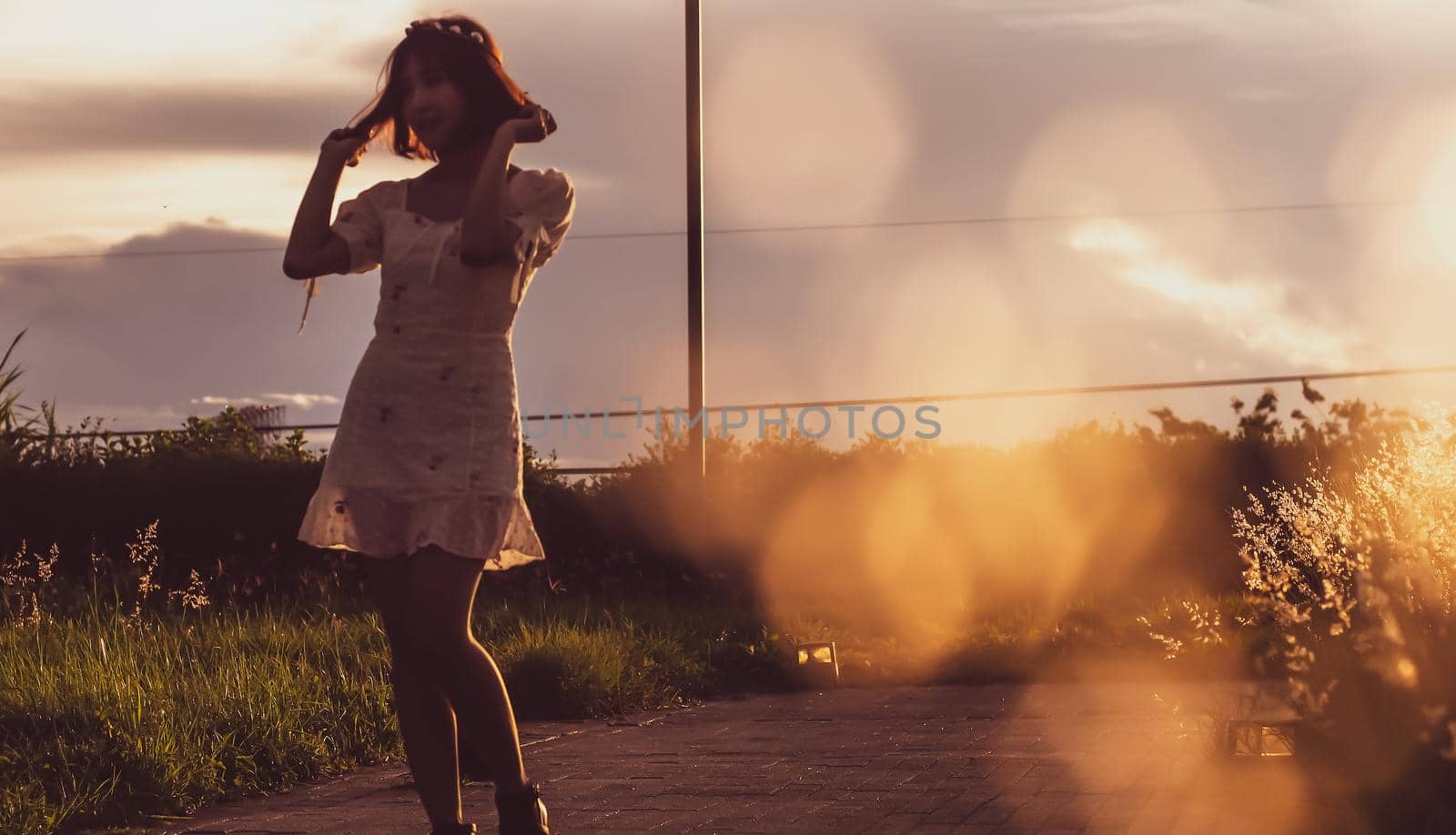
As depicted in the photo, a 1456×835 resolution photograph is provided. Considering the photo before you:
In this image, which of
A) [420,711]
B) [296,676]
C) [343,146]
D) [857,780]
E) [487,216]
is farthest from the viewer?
[296,676]

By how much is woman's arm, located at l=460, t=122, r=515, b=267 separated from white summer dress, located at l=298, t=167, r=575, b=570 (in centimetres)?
4

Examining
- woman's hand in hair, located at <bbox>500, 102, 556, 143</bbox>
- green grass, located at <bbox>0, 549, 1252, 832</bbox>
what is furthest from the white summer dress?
green grass, located at <bbox>0, 549, 1252, 832</bbox>

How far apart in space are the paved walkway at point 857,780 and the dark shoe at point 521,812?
4.57 feet

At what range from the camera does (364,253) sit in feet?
12.6

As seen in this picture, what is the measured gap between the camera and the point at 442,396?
3.67 m

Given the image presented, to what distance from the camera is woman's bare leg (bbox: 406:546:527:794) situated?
3.61 m

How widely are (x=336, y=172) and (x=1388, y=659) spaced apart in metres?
2.91

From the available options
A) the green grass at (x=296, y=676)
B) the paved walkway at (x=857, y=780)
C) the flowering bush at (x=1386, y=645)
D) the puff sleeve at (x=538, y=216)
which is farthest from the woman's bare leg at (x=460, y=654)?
the flowering bush at (x=1386, y=645)

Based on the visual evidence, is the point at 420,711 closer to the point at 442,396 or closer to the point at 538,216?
the point at 442,396

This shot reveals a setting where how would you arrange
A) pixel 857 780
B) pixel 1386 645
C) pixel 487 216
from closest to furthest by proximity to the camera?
pixel 487 216, pixel 1386 645, pixel 857 780

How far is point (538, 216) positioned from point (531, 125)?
7.9 inches

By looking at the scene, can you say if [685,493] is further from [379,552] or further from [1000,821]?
[379,552]

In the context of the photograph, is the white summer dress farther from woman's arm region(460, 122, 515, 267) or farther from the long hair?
the long hair

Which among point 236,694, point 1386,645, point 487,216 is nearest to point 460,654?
point 487,216
